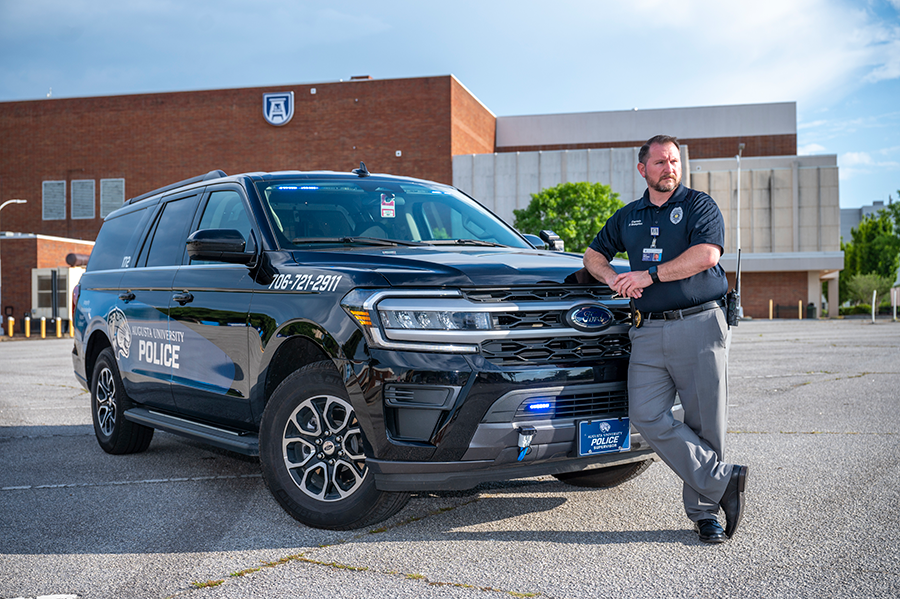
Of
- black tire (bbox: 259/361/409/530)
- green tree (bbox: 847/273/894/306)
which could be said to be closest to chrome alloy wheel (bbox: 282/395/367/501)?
→ black tire (bbox: 259/361/409/530)

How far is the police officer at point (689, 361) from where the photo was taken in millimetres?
4047

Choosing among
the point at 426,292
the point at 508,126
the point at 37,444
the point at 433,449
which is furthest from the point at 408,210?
the point at 508,126

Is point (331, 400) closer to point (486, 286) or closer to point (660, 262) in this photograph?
point (486, 286)

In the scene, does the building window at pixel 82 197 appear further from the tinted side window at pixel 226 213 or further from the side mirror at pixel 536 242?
the side mirror at pixel 536 242

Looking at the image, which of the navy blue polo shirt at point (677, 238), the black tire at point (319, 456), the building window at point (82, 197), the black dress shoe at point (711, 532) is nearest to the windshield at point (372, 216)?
the black tire at point (319, 456)

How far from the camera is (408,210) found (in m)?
5.44

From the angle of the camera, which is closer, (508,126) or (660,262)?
(660,262)

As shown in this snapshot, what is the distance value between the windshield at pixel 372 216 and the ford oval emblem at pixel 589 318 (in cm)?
127

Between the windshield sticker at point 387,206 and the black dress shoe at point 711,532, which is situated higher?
the windshield sticker at point 387,206

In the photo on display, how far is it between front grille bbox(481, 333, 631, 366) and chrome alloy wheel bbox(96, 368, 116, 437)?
13.0 feet

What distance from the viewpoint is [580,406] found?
3969 mm

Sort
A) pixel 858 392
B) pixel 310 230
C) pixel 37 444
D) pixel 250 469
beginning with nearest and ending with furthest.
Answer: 1. pixel 310 230
2. pixel 250 469
3. pixel 37 444
4. pixel 858 392

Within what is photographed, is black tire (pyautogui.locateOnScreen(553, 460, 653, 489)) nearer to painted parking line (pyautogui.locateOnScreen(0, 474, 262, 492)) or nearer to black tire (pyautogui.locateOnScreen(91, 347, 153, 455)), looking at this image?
painted parking line (pyautogui.locateOnScreen(0, 474, 262, 492))

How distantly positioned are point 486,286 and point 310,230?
1488 millimetres
